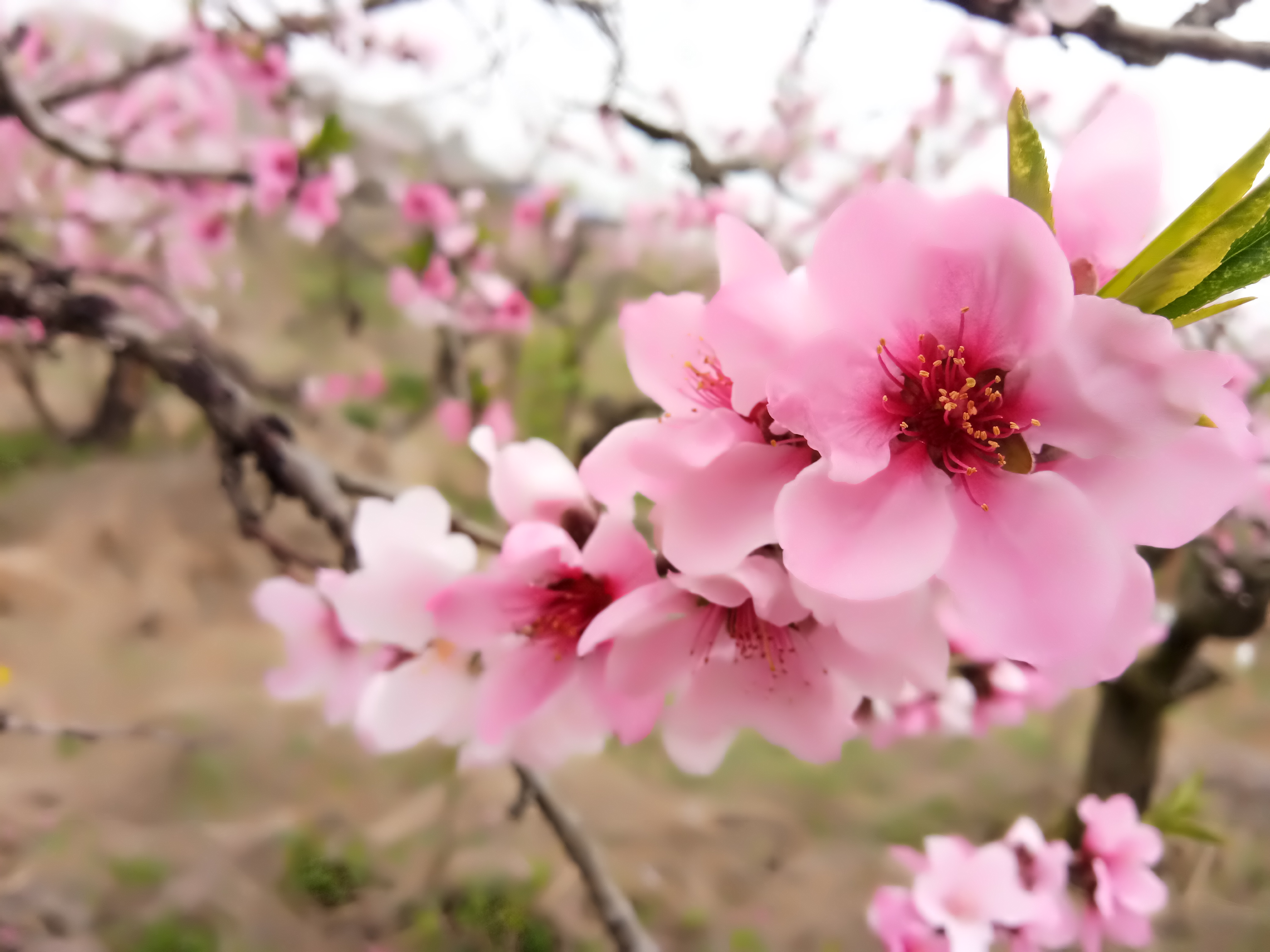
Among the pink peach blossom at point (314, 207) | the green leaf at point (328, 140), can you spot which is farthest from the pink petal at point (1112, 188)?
the pink peach blossom at point (314, 207)

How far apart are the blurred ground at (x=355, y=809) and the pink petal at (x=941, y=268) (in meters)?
1.78

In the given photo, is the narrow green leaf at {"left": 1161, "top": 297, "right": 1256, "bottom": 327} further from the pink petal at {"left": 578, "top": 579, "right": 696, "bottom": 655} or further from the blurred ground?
the blurred ground

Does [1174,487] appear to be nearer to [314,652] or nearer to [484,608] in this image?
[484,608]

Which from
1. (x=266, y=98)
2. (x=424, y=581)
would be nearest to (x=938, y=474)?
(x=424, y=581)

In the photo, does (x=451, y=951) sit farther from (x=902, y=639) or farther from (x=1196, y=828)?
(x=902, y=639)

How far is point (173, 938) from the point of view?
61.0 inches

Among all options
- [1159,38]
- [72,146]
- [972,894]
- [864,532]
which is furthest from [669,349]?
[72,146]

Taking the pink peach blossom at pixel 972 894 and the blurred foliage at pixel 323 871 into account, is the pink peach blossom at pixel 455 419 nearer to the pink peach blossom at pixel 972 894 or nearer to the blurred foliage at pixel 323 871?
the blurred foliage at pixel 323 871

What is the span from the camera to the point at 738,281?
23 cm

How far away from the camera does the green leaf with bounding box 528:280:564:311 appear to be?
2242 millimetres

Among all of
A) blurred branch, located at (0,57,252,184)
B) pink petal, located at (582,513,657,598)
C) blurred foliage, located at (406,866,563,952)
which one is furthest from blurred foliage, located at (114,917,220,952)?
pink petal, located at (582,513,657,598)

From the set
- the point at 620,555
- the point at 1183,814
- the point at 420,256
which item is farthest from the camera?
the point at 420,256

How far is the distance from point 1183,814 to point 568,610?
3.34 feet

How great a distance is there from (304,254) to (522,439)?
182 cm
